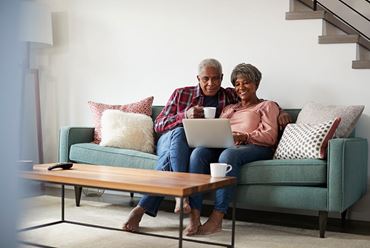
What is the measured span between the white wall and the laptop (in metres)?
0.90

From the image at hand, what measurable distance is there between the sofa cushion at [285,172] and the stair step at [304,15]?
1228 millimetres

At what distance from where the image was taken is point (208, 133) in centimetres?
274

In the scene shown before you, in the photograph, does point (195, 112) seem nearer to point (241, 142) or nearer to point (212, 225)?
point (241, 142)

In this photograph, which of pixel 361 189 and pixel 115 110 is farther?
pixel 115 110

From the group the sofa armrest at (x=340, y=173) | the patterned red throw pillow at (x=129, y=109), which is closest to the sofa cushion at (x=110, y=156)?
the patterned red throw pillow at (x=129, y=109)

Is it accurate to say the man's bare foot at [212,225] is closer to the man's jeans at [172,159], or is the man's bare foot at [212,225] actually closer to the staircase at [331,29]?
the man's jeans at [172,159]

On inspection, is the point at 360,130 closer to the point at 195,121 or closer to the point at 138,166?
the point at 195,121

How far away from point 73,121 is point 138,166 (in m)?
1.52

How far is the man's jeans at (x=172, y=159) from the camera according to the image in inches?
107

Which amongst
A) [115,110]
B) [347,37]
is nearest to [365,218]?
[347,37]

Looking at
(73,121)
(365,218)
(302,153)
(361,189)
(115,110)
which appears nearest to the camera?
(302,153)

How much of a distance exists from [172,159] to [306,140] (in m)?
0.81

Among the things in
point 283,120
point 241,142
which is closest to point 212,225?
point 241,142

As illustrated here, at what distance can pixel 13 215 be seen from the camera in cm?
33
